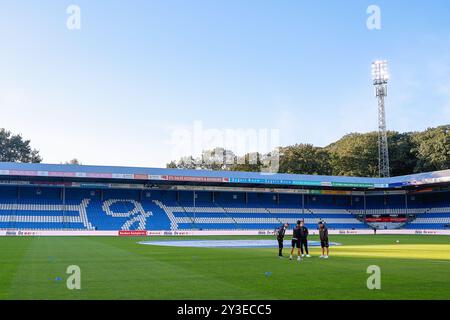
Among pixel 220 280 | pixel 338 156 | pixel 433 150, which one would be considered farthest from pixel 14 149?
pixel 220 280

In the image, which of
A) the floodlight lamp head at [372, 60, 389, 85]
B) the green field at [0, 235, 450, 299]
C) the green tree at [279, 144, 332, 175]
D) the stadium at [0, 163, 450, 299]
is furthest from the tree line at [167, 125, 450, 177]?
the green field at [0, 235, 450, 299]

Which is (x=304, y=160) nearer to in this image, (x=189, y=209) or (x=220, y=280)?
(x=189, y=209)

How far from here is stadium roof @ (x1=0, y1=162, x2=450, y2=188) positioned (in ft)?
190

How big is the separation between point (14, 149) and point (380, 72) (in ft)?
246

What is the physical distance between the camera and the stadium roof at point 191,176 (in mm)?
57981

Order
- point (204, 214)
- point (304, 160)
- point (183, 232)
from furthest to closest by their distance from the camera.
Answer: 1. point (304, 160)
2. point (204, 214)
3. point (183, 232)

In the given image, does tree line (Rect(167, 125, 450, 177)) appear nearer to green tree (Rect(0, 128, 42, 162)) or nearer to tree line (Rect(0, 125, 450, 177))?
tree line (Rect(0, 125, 450, 177))

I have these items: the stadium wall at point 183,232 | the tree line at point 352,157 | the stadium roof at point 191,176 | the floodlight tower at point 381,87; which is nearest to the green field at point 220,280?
the stadium wall at point 183,232

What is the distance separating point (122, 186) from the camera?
2662 inches

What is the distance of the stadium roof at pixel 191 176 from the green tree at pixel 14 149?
1858 inches

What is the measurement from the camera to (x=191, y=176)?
213ft

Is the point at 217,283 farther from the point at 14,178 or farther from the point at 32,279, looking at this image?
the point at 14,178
